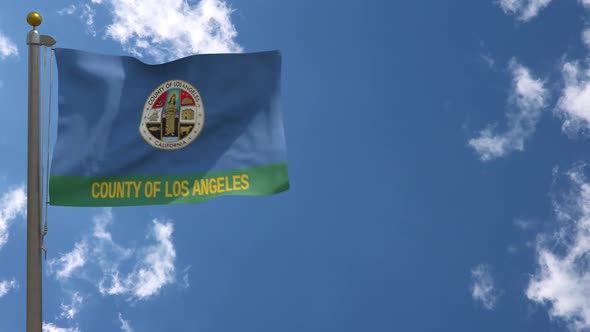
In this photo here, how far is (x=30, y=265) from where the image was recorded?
8984 millimetres

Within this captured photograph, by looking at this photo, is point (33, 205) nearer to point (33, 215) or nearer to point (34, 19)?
point (33, 215)

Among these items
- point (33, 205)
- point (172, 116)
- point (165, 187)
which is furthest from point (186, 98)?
point (33, 205)

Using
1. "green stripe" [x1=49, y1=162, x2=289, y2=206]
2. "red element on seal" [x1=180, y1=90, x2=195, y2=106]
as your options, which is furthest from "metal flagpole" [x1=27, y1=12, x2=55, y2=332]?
"red element on seal" [x1=180, y1=90, x2=195, y2=106]

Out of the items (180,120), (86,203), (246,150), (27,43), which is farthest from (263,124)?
(27,43)

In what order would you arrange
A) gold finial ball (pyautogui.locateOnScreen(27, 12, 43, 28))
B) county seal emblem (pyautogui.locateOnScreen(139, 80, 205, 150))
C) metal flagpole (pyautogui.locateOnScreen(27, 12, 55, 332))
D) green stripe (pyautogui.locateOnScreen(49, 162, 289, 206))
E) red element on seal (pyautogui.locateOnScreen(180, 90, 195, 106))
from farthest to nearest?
1. red element on seal (pyautogui.locateOnScreen(180, 90, 195, 106))
2. county seal emblem (pyautogui.locateOnScreen(139, 80, 205, 150))
3. green stripe (pyautogui.locateOnScreen(49, 162, 289, 206))
4. gold finial ball (pyautogui.locateOnScreen(27, 12, 43, 28))
5. metal flagpole (pyautogui.locateOnScreen(27, 12, 55, 332))

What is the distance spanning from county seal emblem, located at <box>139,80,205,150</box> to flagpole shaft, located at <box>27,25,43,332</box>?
1.99 metres

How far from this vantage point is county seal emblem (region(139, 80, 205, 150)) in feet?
35.7

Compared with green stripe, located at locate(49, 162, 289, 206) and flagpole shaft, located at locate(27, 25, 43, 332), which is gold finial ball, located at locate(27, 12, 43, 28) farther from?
green stripe, located at locate(49, 162, 289, 206)

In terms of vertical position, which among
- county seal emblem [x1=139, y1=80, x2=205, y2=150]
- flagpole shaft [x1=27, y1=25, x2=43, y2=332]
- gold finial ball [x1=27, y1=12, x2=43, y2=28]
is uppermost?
gold finial ball [x1=27, y1=12, x2=43, y2=28]

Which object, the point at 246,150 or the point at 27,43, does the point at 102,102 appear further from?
the point at 246,150

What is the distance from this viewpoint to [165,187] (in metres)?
10.5

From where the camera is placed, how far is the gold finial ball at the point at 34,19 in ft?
31.3

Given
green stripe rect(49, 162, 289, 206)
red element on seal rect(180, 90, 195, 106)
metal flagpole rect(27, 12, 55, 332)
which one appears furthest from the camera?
red element on seal rect(180, 90, 195, 106)

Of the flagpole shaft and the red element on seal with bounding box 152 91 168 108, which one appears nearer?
the flagpole shaft
